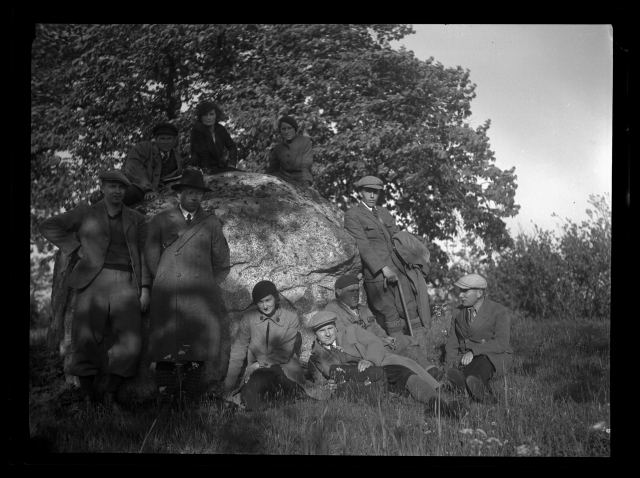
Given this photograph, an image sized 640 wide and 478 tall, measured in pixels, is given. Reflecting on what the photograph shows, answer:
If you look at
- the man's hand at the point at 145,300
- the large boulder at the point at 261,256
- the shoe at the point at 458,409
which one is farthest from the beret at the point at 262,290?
→ the shoe at the point at 458,409

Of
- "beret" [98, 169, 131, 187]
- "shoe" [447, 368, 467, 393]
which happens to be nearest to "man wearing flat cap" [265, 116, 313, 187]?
"beret" [98, 169, 131, 187]

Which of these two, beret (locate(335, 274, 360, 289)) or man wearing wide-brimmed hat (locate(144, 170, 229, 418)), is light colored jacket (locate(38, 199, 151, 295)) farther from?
beret (locate(335, 274, 360, 289))

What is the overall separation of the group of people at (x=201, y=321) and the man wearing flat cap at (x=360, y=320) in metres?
0.01

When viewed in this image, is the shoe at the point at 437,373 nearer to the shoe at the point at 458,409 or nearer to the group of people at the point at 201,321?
the group of people at the point at 201,321

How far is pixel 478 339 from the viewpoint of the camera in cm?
720

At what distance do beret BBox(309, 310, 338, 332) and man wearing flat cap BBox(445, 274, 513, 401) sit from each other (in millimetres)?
1155

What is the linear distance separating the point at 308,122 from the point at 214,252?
1750mm

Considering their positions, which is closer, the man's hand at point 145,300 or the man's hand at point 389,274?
the man's hand at point 145,300

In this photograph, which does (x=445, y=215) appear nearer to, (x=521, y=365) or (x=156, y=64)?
(x=521, y=365)

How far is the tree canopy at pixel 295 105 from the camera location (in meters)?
7.68

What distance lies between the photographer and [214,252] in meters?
7.25

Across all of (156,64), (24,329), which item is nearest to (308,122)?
(156,64)

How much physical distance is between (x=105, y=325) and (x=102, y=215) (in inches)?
41.0

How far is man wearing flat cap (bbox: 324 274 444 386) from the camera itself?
7199mm
